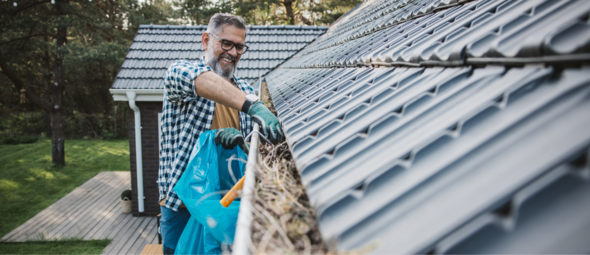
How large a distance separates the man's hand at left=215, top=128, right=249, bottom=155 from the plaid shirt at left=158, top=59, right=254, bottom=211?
0.34 metres

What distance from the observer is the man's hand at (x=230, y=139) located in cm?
202

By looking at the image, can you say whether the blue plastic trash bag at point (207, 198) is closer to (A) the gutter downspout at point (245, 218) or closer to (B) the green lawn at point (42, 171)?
(A) the gutter downspout at point (245, 218)

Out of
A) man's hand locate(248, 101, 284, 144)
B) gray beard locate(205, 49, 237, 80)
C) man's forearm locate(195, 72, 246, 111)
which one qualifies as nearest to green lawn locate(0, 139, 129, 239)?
gray beard locate(205, 49, 237, 80)

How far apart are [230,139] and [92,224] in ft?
24.7

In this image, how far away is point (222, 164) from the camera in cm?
223

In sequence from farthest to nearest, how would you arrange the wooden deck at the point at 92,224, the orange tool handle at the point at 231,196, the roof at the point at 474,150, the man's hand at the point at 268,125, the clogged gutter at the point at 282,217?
the wooden deck at the point at 92,224
the man's hand at the point at 268,125
the orange tool handle at the point at 231,196
the clogged gutter at the point at 282,217
the roof at the point at 474,150

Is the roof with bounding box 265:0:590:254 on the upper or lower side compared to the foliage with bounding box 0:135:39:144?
upper

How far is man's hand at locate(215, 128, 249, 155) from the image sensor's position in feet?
6.63

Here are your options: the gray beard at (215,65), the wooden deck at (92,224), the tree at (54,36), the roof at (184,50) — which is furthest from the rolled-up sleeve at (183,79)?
the tree at (54,36)

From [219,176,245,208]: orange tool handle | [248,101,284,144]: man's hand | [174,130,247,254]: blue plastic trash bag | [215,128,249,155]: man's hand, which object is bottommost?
[174,130,247,254]: blue plastic trash bag

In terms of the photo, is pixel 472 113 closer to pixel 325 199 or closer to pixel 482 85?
pixel 482 85

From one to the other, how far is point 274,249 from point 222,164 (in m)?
1.49

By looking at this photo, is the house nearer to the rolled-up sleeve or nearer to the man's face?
the man's face

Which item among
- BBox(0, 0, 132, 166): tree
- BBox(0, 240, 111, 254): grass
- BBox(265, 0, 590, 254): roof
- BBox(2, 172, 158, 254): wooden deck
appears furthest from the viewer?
BBox(0, 0, 132, 166): tree
